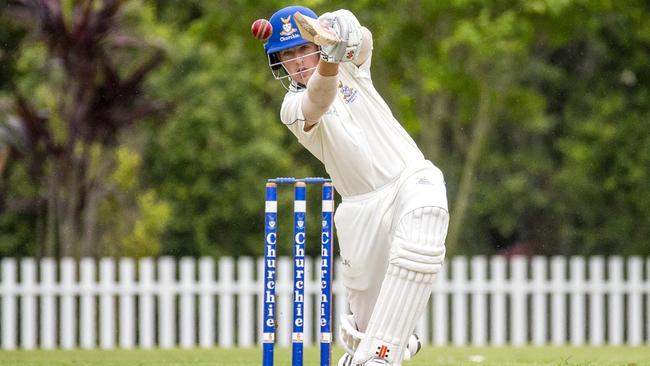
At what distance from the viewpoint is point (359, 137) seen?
505cm

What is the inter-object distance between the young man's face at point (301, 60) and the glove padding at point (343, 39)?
370mm

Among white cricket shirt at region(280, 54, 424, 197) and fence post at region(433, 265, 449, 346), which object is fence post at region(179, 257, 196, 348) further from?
white cricket shirt at region(280, 54, 424, 197)

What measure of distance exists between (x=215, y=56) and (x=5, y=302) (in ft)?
21.4

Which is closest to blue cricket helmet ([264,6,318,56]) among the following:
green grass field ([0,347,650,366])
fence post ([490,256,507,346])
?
green grass field ([0,347,650,366])

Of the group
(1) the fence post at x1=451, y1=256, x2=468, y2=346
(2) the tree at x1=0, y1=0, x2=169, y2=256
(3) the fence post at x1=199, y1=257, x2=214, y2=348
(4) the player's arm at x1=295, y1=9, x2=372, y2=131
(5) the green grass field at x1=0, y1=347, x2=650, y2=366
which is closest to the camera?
(4) the player's arm at x1=295, y1=9, x2=372, y2=131

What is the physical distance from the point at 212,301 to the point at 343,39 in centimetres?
808

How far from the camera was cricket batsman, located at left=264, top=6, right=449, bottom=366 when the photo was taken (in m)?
4.84

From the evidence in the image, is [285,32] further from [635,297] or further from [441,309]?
[635,297]

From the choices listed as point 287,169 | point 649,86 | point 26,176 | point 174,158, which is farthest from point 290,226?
point 649,86

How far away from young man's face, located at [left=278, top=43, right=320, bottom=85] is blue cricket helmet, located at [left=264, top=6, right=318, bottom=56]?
0.05m

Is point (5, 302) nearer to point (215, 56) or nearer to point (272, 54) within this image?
point (215, 56)

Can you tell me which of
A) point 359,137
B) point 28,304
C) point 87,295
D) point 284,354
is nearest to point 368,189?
point 359,137

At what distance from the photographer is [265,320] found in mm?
5242

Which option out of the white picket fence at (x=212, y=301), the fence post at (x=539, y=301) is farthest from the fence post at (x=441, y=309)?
the fence post at (x=539, y=301)
